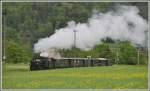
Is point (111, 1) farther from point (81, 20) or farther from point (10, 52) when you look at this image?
point (10, 52)

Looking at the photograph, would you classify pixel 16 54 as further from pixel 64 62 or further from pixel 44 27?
pixel 64 62

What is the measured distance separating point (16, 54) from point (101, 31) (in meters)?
0.98

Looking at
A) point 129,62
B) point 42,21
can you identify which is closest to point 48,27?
point 42,21

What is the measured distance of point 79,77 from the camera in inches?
444

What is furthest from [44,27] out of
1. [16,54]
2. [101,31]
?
[101,31]

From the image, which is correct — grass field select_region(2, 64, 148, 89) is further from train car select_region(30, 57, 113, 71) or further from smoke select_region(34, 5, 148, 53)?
smoke select_region(34, 5, 148, 53)

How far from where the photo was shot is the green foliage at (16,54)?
1127 cm

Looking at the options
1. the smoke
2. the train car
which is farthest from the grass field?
the smoke

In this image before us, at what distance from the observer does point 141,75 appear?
1124 cm

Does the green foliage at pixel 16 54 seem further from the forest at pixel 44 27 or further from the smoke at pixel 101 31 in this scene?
the smoke at pixel 101 31

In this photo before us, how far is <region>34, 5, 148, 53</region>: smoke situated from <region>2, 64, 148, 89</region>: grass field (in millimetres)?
268

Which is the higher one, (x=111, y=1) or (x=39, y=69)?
(x=111, y=1)

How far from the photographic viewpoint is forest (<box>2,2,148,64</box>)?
11.2 m

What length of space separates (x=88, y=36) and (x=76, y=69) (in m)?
0.39
